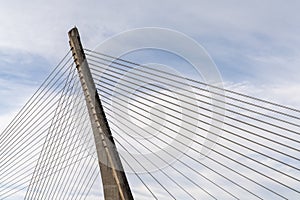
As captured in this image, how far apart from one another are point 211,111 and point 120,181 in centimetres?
365

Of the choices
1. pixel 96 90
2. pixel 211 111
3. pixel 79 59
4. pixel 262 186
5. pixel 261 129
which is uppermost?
pixel 79 59

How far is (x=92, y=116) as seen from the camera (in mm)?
17922

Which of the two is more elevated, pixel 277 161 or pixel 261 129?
pixel 261 129

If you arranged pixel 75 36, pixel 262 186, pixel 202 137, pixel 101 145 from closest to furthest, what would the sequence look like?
pixel 262 186
pixel 202 137
pixel 101 145
pixel 75 36

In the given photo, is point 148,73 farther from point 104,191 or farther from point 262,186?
point 262,186

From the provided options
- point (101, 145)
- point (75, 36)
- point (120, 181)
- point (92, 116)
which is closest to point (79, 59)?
point (75, 36)

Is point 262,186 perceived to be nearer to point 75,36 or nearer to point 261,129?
point 261,129

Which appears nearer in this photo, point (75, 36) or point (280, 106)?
point (280, 106)

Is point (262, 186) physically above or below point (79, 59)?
below

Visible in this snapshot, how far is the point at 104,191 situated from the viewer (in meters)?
16.6

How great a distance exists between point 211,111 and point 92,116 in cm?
436

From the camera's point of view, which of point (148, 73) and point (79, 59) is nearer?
point (148, 73)

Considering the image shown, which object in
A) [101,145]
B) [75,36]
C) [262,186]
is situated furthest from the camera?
[75,36]

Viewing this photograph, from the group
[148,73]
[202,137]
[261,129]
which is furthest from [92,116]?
[261,129]
